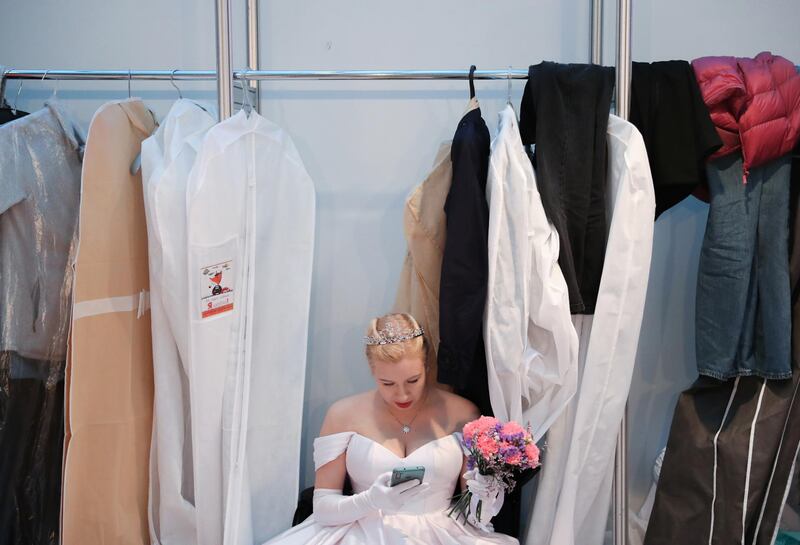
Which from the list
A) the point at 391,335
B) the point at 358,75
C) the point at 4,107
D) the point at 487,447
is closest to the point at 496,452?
the point at 487,447

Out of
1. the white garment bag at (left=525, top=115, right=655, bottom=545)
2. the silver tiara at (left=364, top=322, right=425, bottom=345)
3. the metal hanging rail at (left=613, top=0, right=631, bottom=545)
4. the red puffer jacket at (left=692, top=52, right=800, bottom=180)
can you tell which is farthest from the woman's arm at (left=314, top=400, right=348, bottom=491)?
the red puffer jacket at (left=692, top=52, right=800, bottom=180)

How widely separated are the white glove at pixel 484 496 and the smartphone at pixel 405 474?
122 mm

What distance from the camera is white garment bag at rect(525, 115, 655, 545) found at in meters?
2.22

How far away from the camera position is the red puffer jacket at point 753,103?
7.39 feet

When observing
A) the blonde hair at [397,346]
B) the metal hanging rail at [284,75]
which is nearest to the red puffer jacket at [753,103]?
the metal hanging rail at [284,75]

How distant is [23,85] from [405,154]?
1.40m

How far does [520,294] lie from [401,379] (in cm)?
40

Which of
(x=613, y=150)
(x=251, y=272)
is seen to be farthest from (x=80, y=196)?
(x=613, y=150)

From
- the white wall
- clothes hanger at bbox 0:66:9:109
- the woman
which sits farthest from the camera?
the white wall

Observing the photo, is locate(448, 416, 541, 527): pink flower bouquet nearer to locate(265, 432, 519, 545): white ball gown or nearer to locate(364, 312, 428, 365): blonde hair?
locate(265, 432, 519, 545): white ball gown

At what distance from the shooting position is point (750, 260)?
2.34 metres

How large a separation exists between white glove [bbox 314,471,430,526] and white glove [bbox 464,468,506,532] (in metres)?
0.13

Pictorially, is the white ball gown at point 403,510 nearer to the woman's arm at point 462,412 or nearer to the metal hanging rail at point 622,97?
the woman's arm at point 462,412

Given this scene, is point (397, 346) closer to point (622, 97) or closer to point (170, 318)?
point (170, 318)
